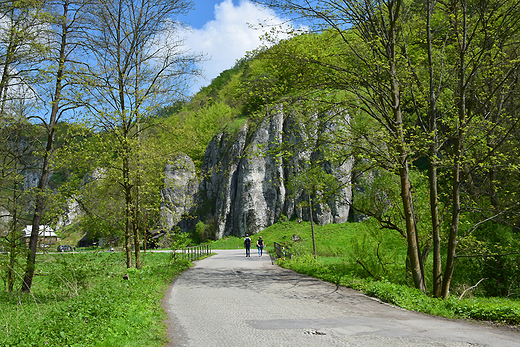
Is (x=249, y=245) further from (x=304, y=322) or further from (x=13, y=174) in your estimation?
(x=304, y=322)

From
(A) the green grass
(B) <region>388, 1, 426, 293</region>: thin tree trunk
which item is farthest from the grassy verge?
(B) <region>388, 1, 426, 293</region>: thin tree trunk

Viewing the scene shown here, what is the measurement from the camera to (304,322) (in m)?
6.66

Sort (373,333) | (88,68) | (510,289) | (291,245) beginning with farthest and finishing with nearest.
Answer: (291,245) < (510,289) < (88,68) < (373,333)

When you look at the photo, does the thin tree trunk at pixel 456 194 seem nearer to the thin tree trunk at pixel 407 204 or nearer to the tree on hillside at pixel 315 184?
the thin tree trunk at pixel 407 204

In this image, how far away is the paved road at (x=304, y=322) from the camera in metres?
5.42

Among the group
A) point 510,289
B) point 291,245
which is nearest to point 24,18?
point 291,245

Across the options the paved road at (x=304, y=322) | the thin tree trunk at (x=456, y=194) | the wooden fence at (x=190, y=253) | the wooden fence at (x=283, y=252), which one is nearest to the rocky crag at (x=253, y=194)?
the wooden fence at (x=190, y=253)

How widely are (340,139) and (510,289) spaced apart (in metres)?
9.22

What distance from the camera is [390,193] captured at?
1495cm

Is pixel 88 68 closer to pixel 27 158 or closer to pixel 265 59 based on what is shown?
pixel 27 158

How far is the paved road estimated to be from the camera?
213 inches

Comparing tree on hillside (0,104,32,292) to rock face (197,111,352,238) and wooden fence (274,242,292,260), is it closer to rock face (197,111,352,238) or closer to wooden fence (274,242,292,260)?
wooden fence (274,242,292,260)

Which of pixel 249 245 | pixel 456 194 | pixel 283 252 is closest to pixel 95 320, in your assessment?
pixel 456 194

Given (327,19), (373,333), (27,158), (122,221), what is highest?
(327,19)
